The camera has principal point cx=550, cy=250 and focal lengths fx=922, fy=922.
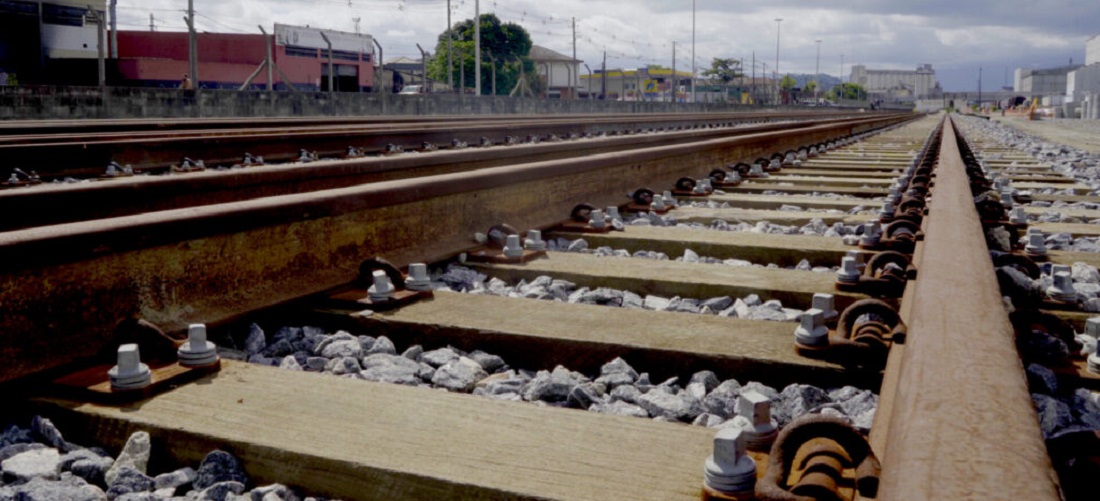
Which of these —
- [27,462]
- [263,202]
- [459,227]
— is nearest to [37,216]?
[263,202]

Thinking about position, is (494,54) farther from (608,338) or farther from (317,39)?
(608,338)

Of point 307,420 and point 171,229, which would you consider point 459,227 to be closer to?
point 171,229

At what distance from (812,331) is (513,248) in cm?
150

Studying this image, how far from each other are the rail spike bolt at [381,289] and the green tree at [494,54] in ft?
274

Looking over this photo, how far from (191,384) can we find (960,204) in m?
2.80

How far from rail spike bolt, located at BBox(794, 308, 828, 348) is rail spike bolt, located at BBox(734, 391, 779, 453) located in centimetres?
57

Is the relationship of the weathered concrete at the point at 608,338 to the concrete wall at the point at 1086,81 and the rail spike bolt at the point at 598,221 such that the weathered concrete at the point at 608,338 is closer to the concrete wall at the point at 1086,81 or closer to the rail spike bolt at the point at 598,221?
the rail spike bolt at the point at 598,221

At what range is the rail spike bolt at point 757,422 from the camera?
1450 mm

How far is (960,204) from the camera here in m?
3.45

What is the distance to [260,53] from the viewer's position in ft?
186

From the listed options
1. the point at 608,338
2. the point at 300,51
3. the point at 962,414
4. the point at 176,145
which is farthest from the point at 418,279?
the point at 300,51

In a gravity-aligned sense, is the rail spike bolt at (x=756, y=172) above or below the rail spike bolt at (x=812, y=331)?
above

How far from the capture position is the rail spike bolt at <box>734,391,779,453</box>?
4.76 ft

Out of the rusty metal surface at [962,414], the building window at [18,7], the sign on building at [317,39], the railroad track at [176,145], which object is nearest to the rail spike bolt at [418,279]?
the rusty metal surface at [962,414]
